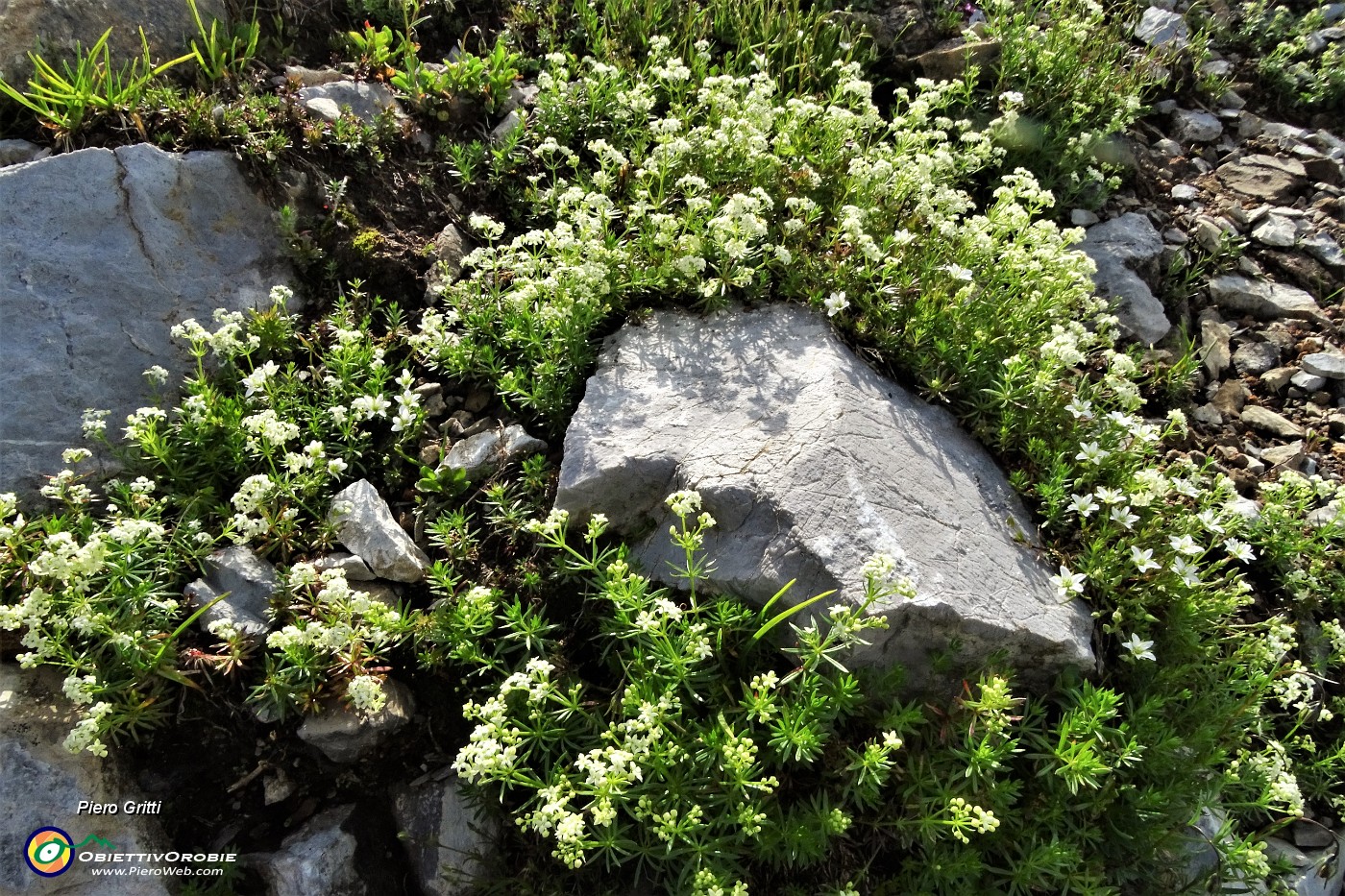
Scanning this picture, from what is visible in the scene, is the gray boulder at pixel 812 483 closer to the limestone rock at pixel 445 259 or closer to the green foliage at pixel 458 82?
the limestone rock at pixel 445 259

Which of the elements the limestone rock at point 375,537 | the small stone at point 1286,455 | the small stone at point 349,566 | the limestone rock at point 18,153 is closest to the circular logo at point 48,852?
the small stone at point 349,566

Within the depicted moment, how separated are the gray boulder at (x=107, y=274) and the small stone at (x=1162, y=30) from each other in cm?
899

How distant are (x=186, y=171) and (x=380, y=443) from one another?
249 centimetres

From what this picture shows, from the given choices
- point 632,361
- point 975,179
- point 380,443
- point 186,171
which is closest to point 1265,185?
point 975,179

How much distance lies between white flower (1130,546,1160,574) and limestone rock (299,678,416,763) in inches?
164

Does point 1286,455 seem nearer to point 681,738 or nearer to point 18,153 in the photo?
point 681,738

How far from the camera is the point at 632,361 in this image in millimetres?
5609

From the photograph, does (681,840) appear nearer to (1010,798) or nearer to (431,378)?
(1010,798)

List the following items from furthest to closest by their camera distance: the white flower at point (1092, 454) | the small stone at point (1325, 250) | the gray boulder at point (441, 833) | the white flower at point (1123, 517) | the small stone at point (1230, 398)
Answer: the small stone at point (1325, 250) < the small stone at point (1230, 398) < the white flower at point (1092, 454) < the white flower at point (1123, 517) < the gray boulder at point (441, 833)

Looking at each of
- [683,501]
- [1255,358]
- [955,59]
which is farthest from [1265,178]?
[683,501]

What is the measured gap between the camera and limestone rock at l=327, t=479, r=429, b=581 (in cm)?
→ 493

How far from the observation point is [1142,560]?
4.76m

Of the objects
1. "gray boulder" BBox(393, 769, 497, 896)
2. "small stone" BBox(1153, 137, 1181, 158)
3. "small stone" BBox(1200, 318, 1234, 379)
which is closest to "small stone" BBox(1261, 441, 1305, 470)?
"small stone" BBox(1200, 318, 1234, 379)

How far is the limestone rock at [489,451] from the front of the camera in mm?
5398
